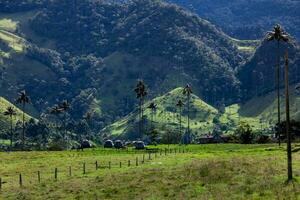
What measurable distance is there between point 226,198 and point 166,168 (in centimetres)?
2475

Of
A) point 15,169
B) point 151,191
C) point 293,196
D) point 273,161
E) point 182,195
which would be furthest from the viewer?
point 15,169

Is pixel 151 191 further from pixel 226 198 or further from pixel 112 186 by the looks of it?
pixel 226 198

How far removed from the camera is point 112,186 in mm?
66312

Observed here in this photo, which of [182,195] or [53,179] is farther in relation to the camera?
[53,179]

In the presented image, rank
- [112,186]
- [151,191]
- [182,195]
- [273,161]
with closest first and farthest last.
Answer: [182,195], [151,191], [112,186], [273,161]

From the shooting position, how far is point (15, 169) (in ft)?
314

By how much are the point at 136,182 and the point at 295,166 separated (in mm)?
21216

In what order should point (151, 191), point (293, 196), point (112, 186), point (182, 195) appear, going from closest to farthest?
point (293, 196) → point (182, 195) → point (151, 191) → point (112, 186)

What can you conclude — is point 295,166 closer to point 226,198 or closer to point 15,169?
point 226,198

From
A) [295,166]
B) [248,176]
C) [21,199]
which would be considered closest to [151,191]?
[248,176]

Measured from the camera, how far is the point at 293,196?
5044 centimetres

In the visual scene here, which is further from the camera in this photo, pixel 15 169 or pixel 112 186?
pixel 15 169

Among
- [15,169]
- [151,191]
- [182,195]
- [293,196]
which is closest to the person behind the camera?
[293,196]

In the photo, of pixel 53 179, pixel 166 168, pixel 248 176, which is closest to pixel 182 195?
pixel 248 176
